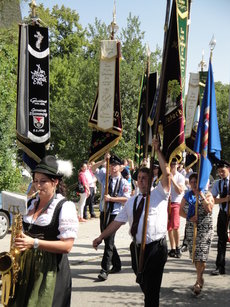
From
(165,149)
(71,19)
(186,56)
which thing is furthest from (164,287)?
(71,19)

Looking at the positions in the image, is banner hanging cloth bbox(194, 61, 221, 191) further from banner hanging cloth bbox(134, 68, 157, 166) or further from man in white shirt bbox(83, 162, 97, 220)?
man in white shirt bbox(83, 162, 97, 220)

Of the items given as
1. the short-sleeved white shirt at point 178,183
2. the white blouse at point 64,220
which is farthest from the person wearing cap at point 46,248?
the short-sleeved white shirt at point 178,183

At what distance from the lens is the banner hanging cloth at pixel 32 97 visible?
707 cm

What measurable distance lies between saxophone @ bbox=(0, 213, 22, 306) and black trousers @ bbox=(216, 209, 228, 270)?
5.21 meters

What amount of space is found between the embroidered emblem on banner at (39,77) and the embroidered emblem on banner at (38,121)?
521 millimetres

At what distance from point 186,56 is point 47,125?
4642 millimetres

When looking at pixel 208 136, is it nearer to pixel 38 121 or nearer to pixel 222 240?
pixel 222 240

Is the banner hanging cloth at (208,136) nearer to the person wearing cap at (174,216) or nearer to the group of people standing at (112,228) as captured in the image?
the group of people standing at (112,228)

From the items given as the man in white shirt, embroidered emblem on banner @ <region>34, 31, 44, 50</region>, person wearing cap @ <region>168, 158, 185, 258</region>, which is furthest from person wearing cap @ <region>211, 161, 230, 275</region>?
the man in white shirt

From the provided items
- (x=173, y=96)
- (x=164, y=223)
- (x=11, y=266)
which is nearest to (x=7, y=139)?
(x=173, y=96)

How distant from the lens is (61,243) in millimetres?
3709

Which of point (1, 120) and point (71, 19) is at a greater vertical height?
point (71, 19)

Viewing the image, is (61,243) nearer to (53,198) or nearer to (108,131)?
(53,198)

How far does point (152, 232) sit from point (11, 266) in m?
1.97
